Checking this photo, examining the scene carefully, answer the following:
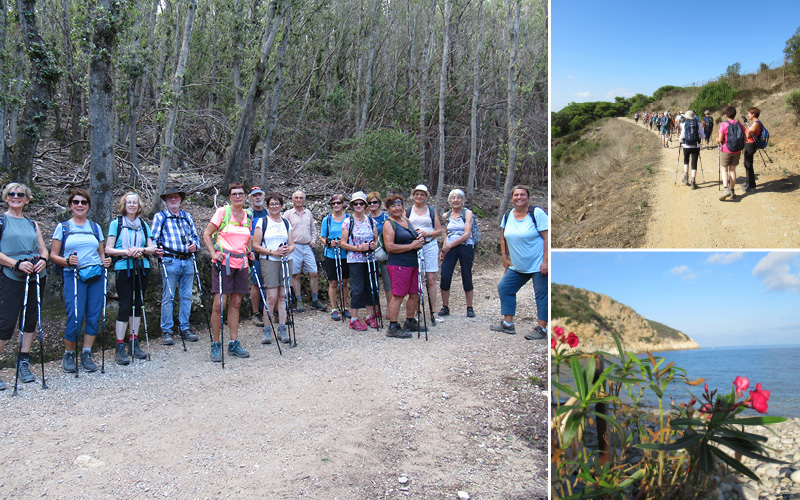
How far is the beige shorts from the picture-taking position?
12.0 feet

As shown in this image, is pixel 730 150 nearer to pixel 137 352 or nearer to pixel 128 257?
pixel 128 257

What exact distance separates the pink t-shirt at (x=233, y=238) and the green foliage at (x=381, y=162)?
8.21 metres

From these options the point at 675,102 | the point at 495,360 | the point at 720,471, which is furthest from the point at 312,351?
the point at 720,471

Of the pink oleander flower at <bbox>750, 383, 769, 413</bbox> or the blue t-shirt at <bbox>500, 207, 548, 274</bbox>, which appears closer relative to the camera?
the pink oleander flower at <bbox>750, 383, 769, 413</bbox>

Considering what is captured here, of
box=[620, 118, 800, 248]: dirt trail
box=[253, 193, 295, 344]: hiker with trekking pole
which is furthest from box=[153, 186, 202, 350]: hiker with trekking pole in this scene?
box=[620, 118, 800, 248]: dirt trail

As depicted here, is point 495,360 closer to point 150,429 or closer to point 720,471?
point 150,429

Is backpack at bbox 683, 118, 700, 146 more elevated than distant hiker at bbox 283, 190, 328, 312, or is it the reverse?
backpack at bbox 683, 118, 700, 146

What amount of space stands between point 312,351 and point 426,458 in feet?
8.61

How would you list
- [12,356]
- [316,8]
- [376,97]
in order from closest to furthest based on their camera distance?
[12,356]
[316,8]
[376,97]

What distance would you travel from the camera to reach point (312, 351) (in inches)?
248

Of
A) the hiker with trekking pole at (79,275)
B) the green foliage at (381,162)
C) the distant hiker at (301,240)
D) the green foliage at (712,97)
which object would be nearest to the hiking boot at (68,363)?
the hiker with trekking pole at (79,275)

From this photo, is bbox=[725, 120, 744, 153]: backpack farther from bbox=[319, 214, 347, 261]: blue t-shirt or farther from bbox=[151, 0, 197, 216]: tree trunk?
bbox=[151, 0, 197, 216]: tree trunk

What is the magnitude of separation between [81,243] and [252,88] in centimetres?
752

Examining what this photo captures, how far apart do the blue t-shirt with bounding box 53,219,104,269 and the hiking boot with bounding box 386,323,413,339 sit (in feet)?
10.9
